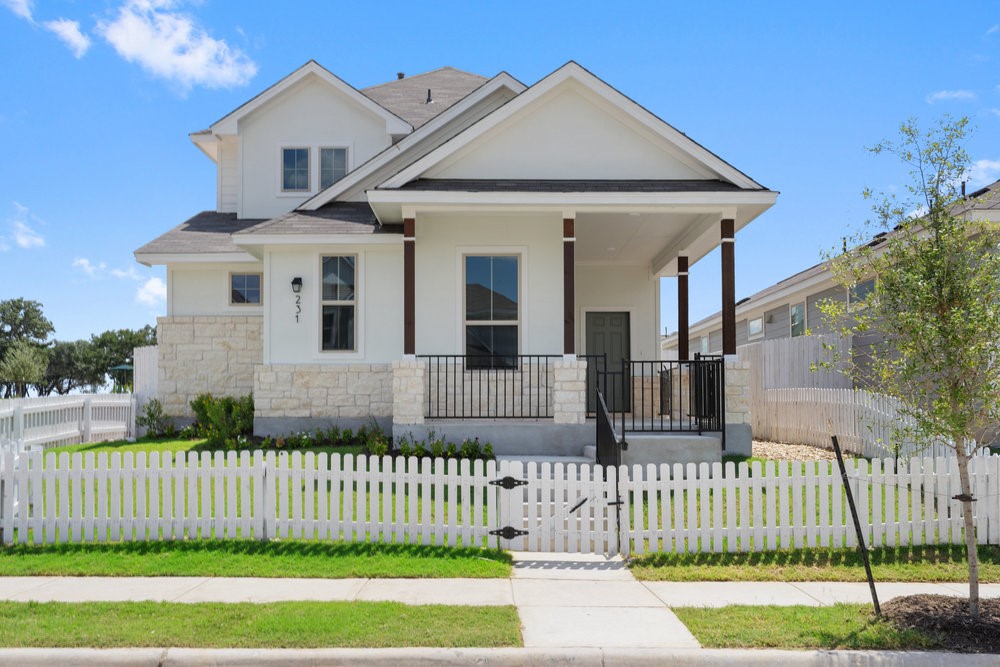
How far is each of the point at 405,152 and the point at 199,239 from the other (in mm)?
5032

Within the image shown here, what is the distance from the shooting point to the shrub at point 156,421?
15.9m

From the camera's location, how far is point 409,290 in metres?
12.7

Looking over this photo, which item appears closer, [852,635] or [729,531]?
[852,635]

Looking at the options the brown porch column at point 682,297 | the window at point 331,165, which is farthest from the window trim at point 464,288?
the window at point 331,165

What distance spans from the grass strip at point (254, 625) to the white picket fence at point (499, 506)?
6.57 feet

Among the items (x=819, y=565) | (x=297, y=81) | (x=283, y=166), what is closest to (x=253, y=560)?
(x=819, y=565)

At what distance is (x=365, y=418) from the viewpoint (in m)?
14.1

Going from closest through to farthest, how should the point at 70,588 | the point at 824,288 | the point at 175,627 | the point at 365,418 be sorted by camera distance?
1. the point at 175,627
2. the point at 70,588
3. the point at 365,418
4. the point at 824,288

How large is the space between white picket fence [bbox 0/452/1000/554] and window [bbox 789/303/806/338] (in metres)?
14.3

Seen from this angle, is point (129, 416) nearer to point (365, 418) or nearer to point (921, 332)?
point (365, 418)

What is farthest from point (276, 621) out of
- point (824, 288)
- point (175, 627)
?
point (824, 288)

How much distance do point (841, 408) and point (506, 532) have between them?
28.8ft

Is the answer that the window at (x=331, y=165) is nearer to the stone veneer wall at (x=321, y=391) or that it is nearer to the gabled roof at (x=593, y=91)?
the gabled roof at (x=593, y=91)

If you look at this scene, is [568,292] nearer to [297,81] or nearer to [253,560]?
[253,560]
